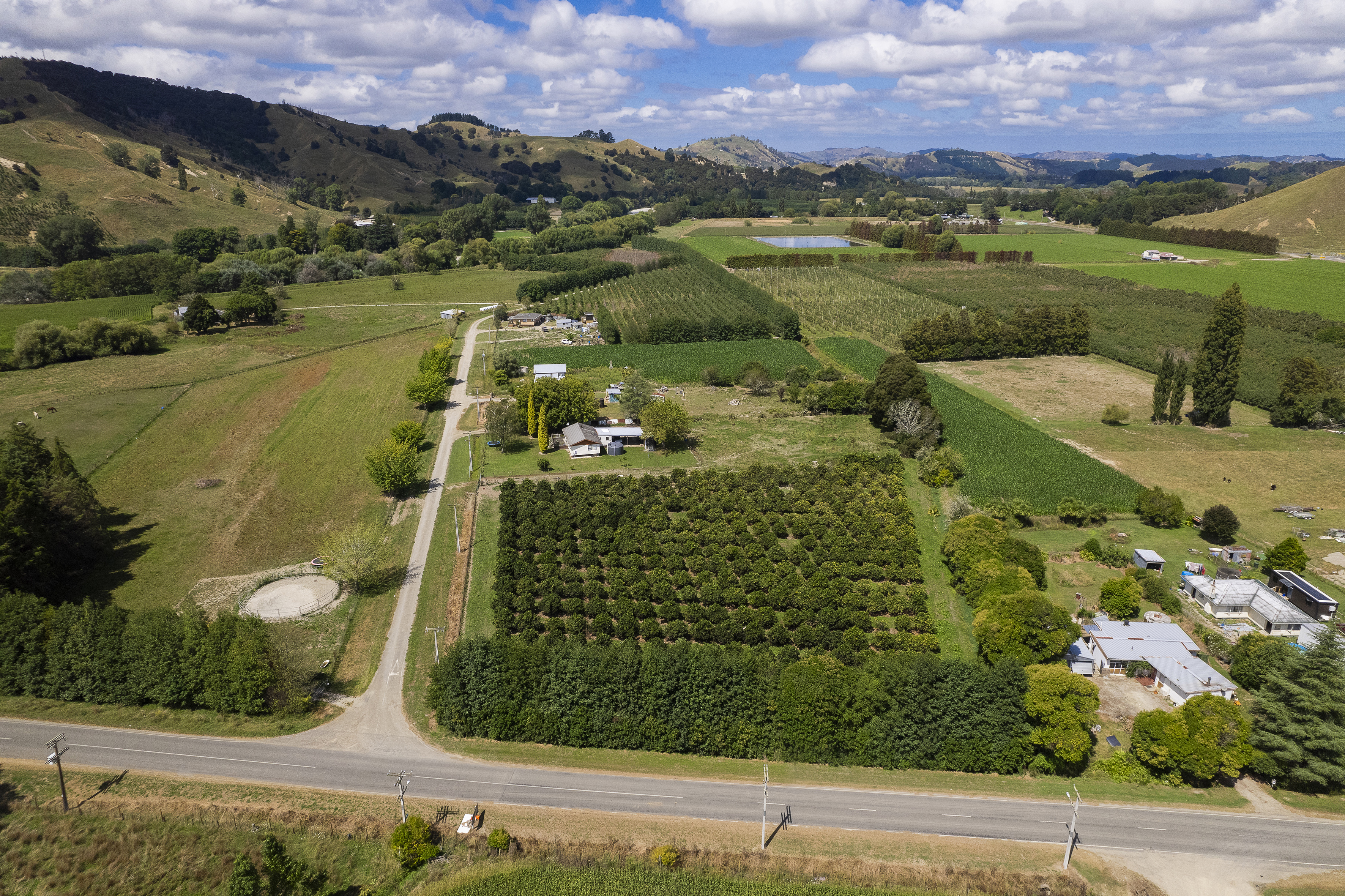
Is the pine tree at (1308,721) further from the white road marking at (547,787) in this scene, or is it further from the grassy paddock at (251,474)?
the grassy paddock at (251,474)

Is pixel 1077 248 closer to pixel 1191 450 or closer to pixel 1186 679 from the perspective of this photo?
pixel 1191 450

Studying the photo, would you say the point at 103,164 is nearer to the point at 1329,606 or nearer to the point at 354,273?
the point at 354,273

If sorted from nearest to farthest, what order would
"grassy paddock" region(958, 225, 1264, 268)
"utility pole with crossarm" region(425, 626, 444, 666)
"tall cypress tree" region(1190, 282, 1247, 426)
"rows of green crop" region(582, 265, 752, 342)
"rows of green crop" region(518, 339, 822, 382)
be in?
"utility pole with crossarm" region(425, 626, 444, 666), "tall cypress tree" region(1190, 282, 1247, 426), "rows of green crop" region(518, 339, 822, 382), "rows of green crop" region(582, 265, 752, 342), "grassy paddock" region(958, 225, 1264, 268)

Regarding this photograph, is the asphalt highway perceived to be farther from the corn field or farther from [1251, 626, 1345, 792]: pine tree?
the corn field

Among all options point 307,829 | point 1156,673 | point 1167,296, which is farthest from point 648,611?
point 1167,296

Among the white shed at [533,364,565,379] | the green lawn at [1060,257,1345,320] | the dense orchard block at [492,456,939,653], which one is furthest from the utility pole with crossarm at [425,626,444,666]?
the green lawn at [1060,257,1345,320]
